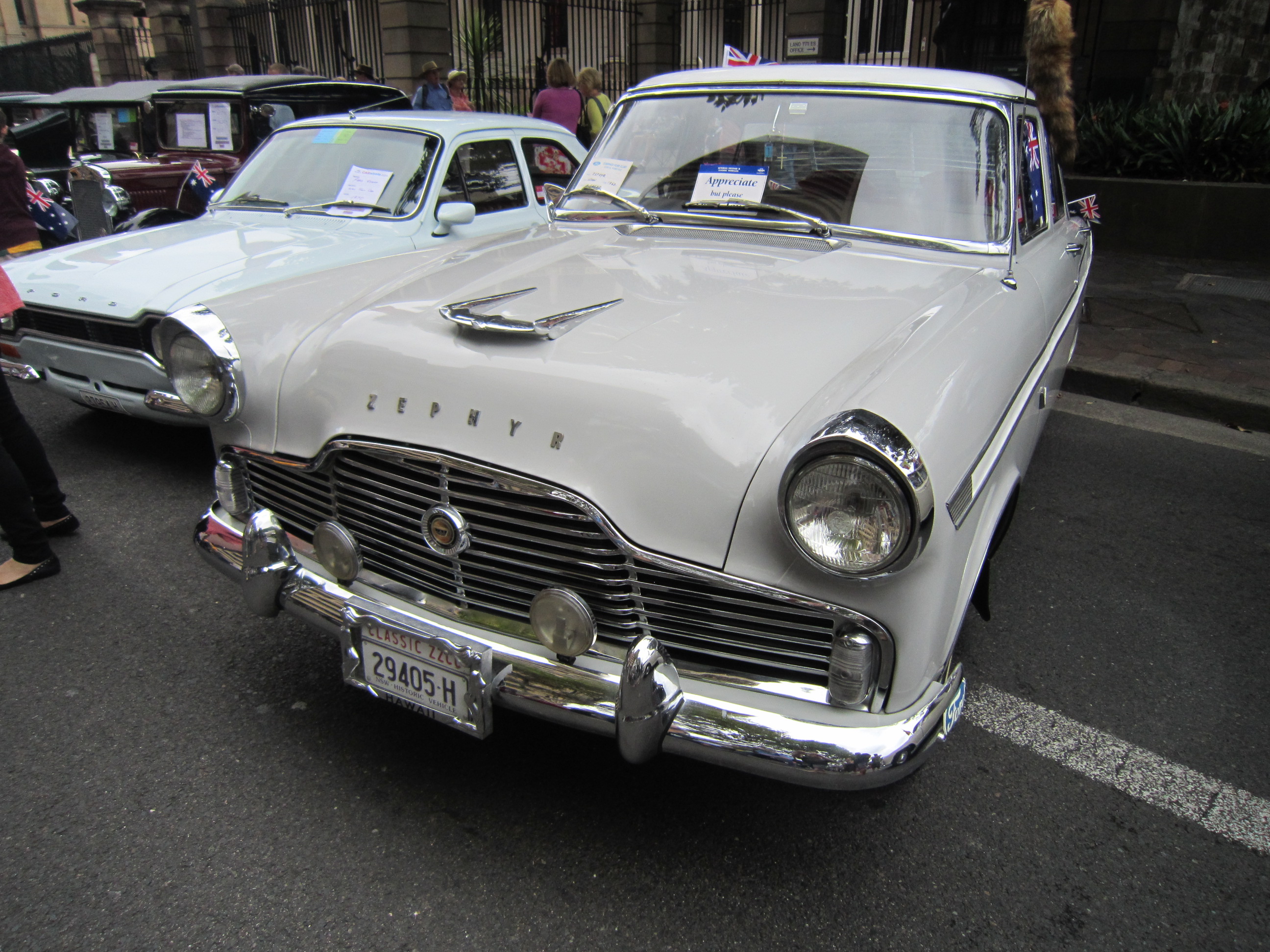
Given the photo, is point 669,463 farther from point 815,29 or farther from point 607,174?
point 815,29

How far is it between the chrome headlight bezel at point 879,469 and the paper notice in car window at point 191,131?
716 cm

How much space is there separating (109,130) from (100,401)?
18.0 ft

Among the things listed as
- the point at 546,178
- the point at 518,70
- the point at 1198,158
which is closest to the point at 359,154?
the point at 546,178

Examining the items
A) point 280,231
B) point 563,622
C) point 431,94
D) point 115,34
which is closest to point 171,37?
point 115,34

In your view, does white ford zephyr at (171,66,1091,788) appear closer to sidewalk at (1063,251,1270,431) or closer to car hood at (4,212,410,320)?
car hood at (4,212,410,320)

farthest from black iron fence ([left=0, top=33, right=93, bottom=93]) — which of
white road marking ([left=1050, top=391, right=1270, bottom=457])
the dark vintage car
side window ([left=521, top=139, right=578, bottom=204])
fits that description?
white road marking ([left=1050, top=391, right=1270, bottom=457])

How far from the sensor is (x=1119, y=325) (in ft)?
21.3

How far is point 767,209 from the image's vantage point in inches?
114

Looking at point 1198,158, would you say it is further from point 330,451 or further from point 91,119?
point 91,119

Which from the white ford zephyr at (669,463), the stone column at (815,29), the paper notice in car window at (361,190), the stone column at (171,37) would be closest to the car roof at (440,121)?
the paper notice in car window at (361,190)

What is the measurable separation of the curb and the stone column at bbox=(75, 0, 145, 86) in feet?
79.9

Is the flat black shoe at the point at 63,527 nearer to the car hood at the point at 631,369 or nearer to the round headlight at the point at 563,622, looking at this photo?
the car hood at the point at 631,369

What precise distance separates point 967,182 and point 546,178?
348 cm

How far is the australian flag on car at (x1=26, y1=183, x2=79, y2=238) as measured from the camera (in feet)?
21.5
